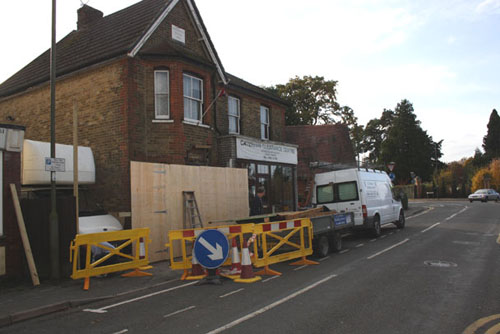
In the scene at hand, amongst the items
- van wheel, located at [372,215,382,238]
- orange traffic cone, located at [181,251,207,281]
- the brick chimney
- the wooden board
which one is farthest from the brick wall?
the brick chimney

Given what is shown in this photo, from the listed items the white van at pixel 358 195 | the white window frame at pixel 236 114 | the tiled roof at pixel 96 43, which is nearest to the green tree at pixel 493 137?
the white van at pixel 358 195

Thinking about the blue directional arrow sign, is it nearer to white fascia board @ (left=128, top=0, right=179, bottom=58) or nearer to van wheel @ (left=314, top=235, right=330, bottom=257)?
van wheel @ (left=314, top=235, right=330, bottom=257)

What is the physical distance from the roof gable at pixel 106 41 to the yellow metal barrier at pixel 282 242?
7.75 m

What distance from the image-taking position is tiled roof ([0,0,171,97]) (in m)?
13.6

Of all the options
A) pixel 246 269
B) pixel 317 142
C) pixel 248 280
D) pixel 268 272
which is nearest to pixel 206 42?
pixel 268 272

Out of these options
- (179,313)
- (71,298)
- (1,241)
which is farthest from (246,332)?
(1,241)

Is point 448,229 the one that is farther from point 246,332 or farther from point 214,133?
point 246,332

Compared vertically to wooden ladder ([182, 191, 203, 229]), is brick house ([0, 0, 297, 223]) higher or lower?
higher

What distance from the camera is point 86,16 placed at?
18.1 m

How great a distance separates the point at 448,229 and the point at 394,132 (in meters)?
53.9

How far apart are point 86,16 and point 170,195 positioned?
11.7 m

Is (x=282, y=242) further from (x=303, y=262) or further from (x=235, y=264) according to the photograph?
(x=235, y=264)

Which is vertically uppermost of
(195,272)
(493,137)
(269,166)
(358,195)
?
(493,137)

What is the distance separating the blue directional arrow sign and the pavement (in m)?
1.07
